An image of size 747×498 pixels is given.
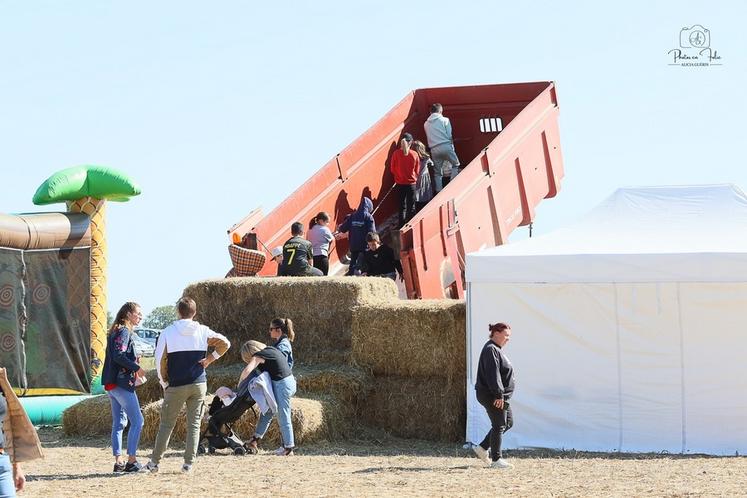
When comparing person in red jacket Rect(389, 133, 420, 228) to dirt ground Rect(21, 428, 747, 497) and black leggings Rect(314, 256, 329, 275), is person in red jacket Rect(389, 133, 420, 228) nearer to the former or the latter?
black leggings Rect(314, 256, 329, 275)

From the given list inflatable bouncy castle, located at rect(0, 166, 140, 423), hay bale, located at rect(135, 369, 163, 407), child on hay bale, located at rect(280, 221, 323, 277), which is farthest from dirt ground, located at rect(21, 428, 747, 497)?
inflatable bouncy castle, located at rect(0, 166, 140, 423)

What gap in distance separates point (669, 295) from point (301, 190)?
5.25 meters

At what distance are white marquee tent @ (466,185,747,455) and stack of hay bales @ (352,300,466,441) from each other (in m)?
0.49

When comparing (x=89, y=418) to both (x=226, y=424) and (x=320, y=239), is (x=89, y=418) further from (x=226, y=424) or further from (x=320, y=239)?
(x=320, y=239)

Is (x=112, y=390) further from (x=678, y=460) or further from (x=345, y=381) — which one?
(x=678, y=460)

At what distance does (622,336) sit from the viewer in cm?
1279

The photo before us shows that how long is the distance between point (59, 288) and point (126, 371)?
6525 mm

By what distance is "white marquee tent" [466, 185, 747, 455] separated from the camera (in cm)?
1248

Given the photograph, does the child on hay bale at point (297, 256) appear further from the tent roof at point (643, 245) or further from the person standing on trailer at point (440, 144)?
the person standing on trailer at point (440, 144)

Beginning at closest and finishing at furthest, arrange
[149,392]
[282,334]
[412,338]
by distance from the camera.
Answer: [282,334]
[412,338]
[149,392]

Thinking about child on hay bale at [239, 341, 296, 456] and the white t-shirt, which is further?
the white t-shirt

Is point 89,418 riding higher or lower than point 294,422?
lower

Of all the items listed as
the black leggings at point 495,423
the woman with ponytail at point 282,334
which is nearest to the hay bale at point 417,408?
the woman with ponytail at point 282,334

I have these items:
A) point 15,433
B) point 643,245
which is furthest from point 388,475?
point 15,433
